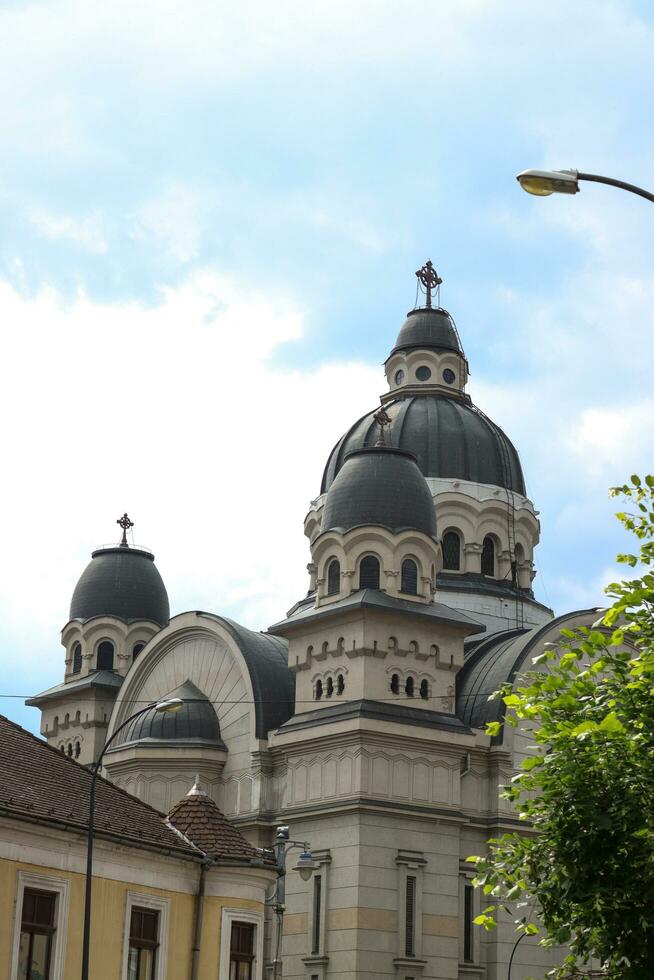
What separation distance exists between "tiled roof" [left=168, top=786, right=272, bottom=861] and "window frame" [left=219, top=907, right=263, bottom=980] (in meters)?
0.94

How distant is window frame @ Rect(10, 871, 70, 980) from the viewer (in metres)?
23.6

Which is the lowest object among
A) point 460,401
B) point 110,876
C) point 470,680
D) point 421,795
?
point 110,876

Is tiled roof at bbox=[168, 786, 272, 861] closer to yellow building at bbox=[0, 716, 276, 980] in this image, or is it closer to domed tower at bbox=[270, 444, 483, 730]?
yellow building at bbox=[0, 716, 276, 980]

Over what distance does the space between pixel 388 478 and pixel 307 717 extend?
323 inches

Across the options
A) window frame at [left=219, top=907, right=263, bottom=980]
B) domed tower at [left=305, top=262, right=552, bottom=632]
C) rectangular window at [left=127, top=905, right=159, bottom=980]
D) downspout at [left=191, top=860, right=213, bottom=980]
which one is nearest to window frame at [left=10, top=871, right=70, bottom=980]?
rectangular window at [left=127, top=905, right=159, bottom=980]

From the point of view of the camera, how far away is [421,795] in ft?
156

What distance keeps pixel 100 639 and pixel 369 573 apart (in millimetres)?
15857

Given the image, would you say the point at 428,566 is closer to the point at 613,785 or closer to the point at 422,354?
the point at 422,354

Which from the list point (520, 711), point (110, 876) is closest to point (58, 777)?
point (110, 876)

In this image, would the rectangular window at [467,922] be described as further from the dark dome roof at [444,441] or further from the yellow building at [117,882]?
the yellow building at [117,882]

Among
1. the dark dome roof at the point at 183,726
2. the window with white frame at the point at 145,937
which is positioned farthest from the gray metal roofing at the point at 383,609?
the window with white frame at the point at 145,937

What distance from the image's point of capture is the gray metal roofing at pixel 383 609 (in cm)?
4834

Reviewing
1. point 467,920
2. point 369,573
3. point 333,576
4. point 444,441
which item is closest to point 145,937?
point 467,920

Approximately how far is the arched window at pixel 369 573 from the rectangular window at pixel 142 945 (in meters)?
24.4
